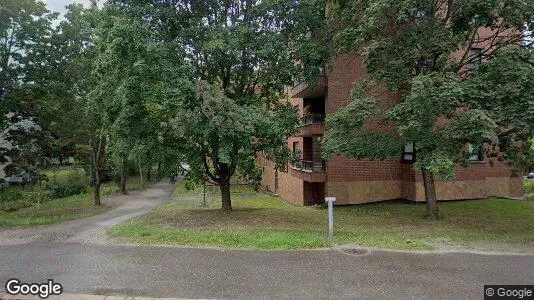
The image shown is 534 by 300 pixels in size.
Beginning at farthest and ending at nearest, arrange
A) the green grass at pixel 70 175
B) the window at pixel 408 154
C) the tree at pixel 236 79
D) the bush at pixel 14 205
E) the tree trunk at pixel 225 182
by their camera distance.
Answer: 1. the green grass at pixel 70 175
2. the window at pixel 408 154
3. the bush at pixel 14 205
4. the tree trunk at pixel 225 182
5. the tree at pixel 236 79

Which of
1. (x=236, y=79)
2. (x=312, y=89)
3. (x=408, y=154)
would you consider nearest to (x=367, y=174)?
(x=408, y=154)

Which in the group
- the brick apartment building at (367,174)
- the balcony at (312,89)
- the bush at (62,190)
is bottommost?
the bush at (62,190)

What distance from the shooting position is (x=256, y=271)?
693cm

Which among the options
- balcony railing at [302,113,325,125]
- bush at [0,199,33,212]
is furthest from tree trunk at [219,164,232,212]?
bush at [0,199,33,212]

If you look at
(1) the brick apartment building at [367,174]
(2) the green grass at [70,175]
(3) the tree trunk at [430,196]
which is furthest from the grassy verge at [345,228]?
(2) the green grass at [70,175]

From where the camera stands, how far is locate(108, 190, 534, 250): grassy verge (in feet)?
29.9

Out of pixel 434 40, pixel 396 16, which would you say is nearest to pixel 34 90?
pixel 396 16

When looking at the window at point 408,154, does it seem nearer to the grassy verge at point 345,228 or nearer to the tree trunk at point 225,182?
the grassy verge at point 345,228

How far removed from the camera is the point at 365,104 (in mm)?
11836

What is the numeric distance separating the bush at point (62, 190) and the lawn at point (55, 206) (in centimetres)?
55

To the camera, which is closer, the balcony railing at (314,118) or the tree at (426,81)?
the tree at (426,81)

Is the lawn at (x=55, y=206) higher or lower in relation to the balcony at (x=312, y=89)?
lower

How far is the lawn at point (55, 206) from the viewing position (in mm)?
13261

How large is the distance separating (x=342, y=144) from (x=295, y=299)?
23.2 feet
